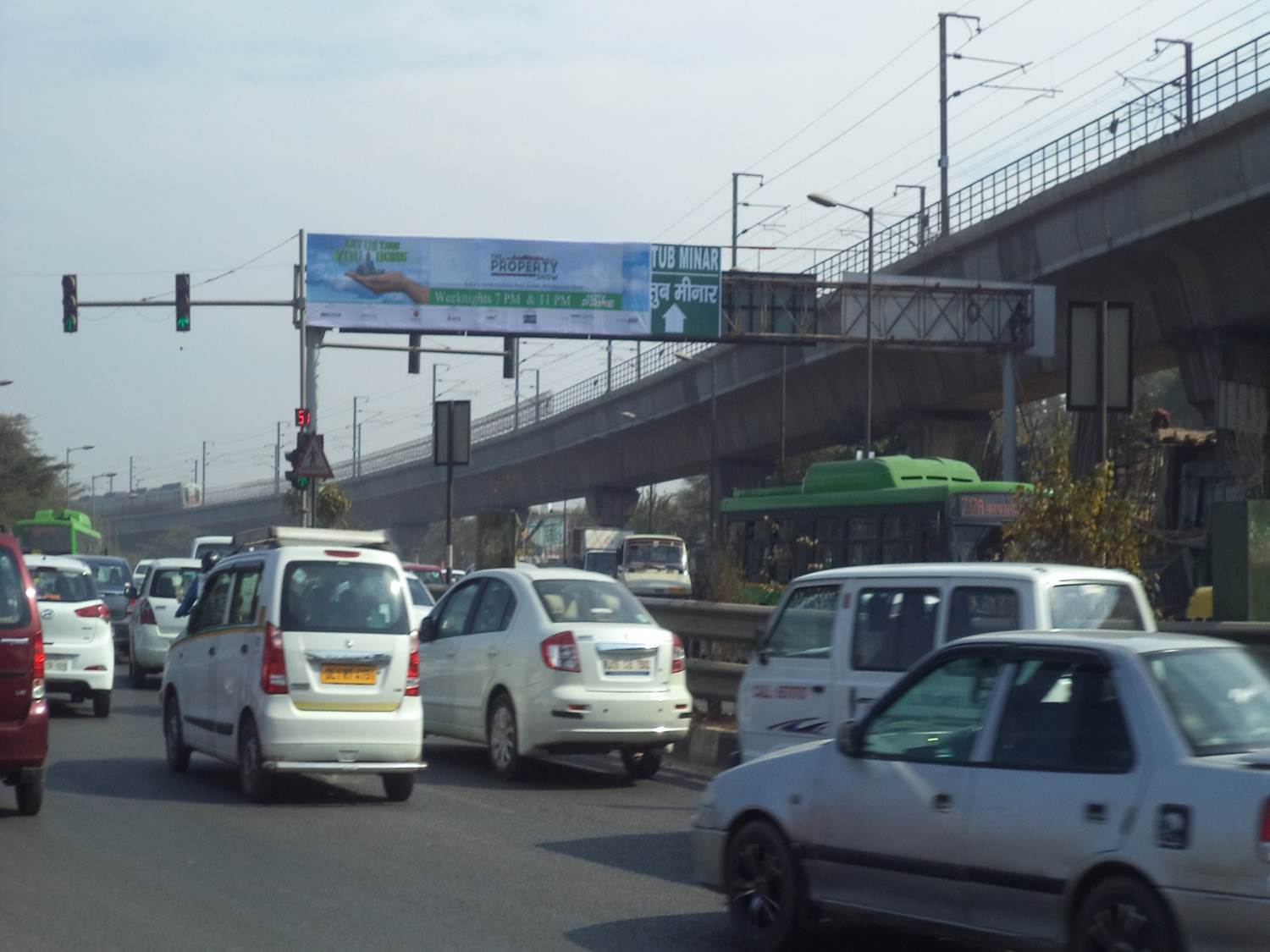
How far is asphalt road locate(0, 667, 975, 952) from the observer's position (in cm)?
755

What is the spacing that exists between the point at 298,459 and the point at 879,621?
19.7 m

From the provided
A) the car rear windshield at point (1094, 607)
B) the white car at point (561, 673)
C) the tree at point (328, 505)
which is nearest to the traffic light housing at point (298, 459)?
the tree at point (328, 505)

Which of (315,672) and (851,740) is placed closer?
(851,740)

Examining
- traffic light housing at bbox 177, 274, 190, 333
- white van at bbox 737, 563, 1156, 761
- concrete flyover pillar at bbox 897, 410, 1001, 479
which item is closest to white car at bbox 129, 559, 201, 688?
traffic light housing at bbox 177, 274, 190, 333

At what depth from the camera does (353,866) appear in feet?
30.5

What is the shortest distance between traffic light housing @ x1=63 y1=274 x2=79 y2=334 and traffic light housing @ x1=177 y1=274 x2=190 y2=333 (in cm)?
200

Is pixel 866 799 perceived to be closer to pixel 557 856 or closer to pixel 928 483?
pixel 557 856

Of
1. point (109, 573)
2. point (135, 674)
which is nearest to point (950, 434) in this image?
point (109, 573)

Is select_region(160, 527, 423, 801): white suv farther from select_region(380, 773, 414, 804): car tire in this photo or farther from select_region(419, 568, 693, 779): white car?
select_region(419, 568, 693, 779): white car

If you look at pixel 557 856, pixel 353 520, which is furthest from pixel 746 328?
pixel 353 520

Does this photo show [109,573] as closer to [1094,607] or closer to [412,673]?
[412,673]

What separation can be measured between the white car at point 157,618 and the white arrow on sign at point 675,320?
20.1 m

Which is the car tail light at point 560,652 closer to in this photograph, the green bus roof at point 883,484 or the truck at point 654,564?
the green bus roof at point 883,484

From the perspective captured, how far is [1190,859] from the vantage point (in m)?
5.68
